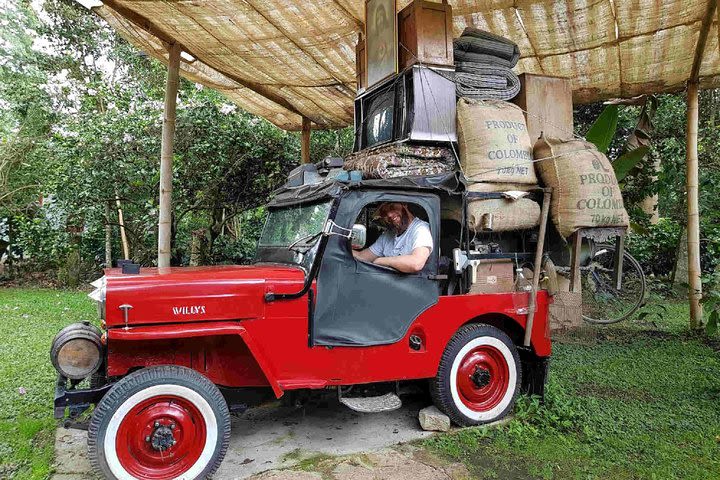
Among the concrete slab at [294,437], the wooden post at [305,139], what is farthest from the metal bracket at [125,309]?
the wooden post at [305,139]

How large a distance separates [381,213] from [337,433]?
5.45 feet

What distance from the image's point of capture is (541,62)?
20.8 feet

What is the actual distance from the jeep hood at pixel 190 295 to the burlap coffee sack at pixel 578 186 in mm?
2169

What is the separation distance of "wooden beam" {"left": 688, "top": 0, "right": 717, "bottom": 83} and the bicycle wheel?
2.30 metres

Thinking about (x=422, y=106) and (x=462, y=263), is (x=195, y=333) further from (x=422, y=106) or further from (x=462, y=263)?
(x=422, y=106)

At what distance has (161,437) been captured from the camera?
2744 mm

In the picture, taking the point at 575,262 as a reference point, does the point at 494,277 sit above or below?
below

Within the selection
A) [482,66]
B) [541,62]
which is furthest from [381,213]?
[541,62]

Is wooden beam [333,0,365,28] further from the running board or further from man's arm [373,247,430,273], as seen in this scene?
the running board

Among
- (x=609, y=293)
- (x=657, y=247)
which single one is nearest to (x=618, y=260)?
(x=609, y=293)

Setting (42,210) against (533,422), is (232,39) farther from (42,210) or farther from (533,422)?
(42,210)

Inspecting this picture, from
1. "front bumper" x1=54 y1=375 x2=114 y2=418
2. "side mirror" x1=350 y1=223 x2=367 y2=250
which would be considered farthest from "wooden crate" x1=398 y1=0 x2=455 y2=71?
"front bumper" x1=54 y1=375 x2=114 y2=418

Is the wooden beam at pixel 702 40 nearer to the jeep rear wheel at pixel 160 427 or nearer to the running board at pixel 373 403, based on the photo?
the running board at pixel 373 403

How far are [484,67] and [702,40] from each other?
A: 2690 mm
